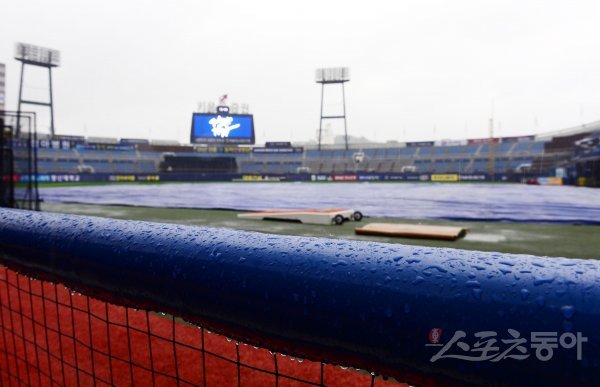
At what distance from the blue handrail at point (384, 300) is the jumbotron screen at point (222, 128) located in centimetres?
5793

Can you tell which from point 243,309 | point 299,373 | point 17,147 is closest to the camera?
point 243,309

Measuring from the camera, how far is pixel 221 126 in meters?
57.8

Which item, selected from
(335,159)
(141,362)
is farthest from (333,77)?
(141,362)

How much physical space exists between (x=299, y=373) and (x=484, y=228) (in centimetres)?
739

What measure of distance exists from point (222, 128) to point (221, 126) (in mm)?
310

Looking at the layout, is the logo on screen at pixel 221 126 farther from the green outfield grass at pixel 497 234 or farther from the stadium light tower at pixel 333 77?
the green outfield grass at pixel 497 234

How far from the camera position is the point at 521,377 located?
59cm

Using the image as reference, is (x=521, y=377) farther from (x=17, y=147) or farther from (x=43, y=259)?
A: (x=17, y=147)

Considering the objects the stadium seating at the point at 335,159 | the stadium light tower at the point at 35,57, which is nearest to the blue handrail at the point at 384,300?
the stadium seating at the point at 335,159

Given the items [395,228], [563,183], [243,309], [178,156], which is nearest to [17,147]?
[395,228]

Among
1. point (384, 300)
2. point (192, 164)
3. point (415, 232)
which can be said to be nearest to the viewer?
point (384, 300)

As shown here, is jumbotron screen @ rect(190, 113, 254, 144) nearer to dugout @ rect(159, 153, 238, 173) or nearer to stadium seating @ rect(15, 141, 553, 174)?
dugout @ rect(159, 153, 238, 173)

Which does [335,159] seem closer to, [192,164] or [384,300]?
[192,164]

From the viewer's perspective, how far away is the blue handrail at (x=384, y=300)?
582 millimetres
